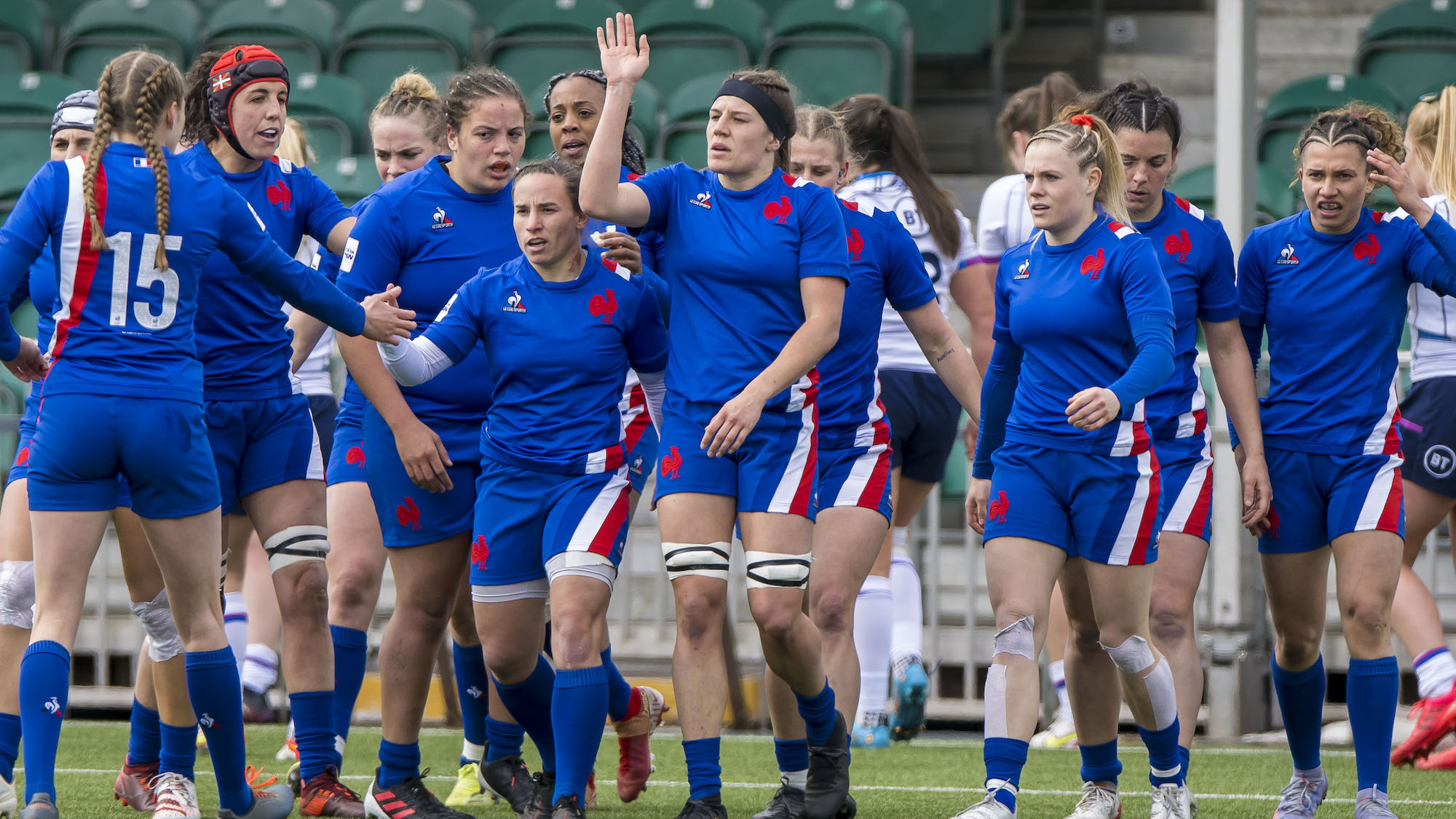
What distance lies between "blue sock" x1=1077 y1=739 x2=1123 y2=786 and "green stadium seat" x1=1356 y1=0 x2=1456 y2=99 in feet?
23.5

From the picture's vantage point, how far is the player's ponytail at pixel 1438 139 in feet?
18.9

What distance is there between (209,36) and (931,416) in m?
6.81

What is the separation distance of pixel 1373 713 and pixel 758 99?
2267 millimetres

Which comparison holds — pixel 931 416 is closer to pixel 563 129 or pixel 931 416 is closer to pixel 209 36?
pixel 563 129

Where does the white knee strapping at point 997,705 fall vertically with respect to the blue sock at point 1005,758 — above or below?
above

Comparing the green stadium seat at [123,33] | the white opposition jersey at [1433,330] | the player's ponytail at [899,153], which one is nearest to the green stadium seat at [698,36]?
the green stadium seat at [123,33]

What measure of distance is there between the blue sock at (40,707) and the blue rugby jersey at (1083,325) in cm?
242

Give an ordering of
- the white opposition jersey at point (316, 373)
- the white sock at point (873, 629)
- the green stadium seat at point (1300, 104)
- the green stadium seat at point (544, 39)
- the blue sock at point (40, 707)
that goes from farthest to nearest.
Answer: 1. the green stadium seat at point (544, 39)
2. the green stadium seat at point (1300, 104)
3. the white opposition jersey at point (316, 373)
4. the white sock at point (873, 629)
5. the blue sock at point (40, 707)

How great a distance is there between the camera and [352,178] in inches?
354

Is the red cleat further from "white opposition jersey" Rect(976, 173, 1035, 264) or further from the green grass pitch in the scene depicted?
"white opposition jersey" Rect(976, 173, 1035, 264)

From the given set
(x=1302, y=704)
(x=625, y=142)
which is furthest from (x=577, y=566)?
(x=1302, y=704)

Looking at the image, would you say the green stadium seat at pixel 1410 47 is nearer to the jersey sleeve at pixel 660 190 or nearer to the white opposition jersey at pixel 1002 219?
the white opposition jersey at pixel 1002 219

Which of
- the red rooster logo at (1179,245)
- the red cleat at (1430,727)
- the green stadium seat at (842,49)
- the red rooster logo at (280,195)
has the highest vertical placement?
the green stadium seat at (842,49)

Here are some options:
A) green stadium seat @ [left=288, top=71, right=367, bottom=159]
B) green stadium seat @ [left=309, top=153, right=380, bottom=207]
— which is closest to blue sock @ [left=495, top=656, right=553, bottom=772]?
green stadium seat @ [left=309, top=153, right=380, bottom=207]
